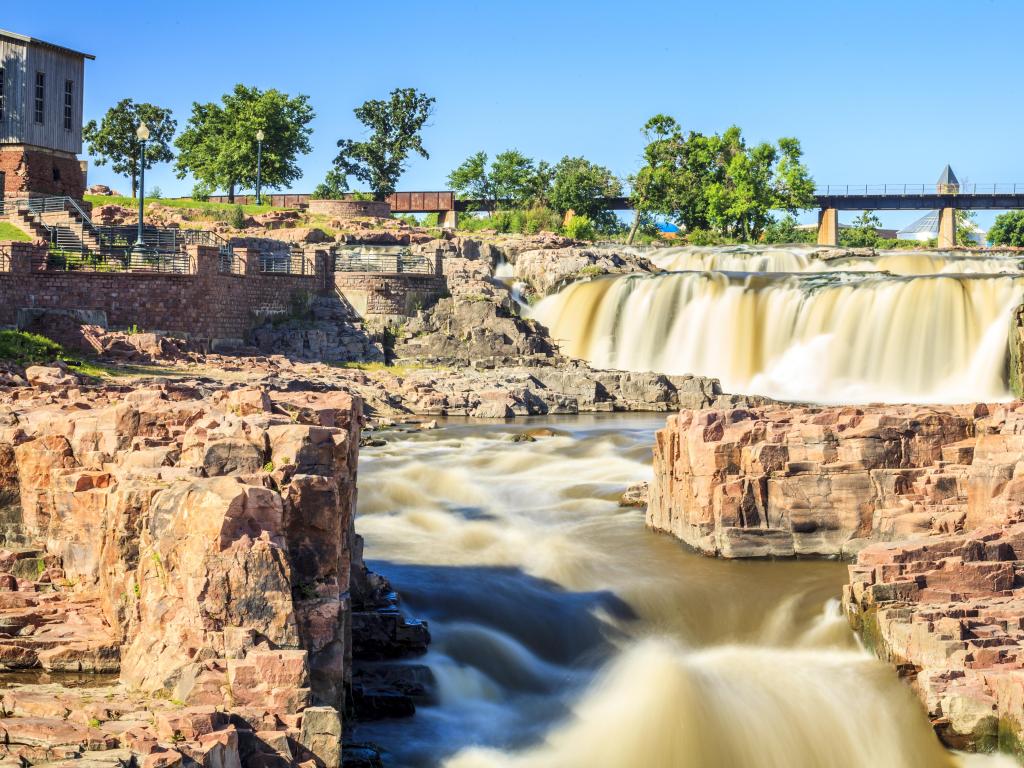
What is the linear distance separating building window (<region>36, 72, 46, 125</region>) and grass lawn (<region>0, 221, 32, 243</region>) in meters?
8.32

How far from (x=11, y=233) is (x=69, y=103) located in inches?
438

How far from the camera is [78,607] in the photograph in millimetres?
13266

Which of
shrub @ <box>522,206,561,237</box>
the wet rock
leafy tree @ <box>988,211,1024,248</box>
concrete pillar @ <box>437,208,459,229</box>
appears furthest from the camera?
leafy tree @ <box>988,211,1024,248</box>

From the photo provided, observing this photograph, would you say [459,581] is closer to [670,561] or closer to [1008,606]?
[670,561]

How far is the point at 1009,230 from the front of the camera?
100 meters

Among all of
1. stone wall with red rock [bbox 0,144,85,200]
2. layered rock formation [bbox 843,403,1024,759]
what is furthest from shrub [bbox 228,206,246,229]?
layered rock formation [bbox 843,403,1024,759]

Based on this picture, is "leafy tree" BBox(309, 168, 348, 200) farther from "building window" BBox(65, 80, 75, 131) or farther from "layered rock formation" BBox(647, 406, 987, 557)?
"layered rock formation" BBox(647, 406, 987, 557)

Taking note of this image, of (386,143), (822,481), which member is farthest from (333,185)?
(822,481)

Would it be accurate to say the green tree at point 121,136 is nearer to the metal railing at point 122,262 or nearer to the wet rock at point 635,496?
the metal railing at point 122,262

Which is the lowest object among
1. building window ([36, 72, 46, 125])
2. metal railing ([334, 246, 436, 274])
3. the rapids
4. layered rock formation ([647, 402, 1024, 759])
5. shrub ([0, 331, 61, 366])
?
the rapids

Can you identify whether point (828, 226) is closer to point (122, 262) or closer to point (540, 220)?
point (540, 220)

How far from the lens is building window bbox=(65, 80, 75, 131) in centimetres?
5353

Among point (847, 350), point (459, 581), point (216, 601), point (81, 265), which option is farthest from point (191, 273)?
point (216, 601)

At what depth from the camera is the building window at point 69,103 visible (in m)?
53.5
